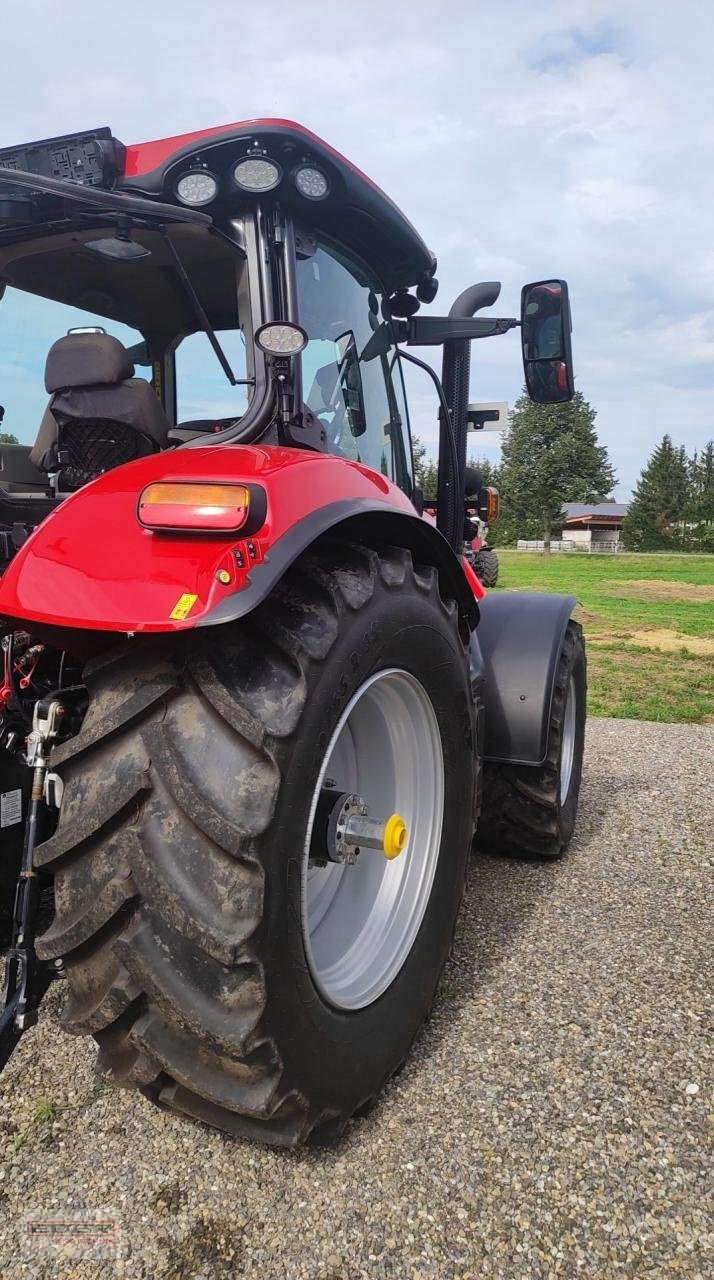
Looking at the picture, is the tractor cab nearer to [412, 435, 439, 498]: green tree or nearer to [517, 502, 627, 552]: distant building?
A: [412, 435, 439, 498]: green tree

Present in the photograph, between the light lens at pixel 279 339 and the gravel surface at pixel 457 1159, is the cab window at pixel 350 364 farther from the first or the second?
the gravel surface at pixel 457 1159

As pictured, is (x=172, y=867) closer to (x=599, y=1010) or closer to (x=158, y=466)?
(x=158, y=466)

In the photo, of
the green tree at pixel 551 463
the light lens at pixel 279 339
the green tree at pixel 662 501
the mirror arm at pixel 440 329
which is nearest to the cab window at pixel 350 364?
the mirror arm at pixel 440 329

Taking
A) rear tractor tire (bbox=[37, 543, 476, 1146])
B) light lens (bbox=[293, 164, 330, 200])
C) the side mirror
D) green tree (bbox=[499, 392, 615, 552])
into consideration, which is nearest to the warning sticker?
rear tractor tire (bbox=[37, 543, 476, 1146])

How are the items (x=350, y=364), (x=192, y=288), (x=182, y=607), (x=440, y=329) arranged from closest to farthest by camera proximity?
(x=182, y=607)
(x=192, y=288)
(x=350, y=364)
(x=440, y=329)

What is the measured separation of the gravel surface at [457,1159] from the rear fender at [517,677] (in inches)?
33.9

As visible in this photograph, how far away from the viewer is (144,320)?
9.63 ft

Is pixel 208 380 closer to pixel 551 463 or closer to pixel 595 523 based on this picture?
pixel 551 463

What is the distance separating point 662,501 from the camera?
66812 millimetres

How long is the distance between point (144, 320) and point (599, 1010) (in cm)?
267

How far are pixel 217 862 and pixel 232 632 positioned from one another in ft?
1.45

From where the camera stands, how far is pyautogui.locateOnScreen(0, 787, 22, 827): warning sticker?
2.01 meters

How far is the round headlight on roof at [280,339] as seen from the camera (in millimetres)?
2084

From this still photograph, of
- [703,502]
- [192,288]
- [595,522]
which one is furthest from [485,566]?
[595,522]
